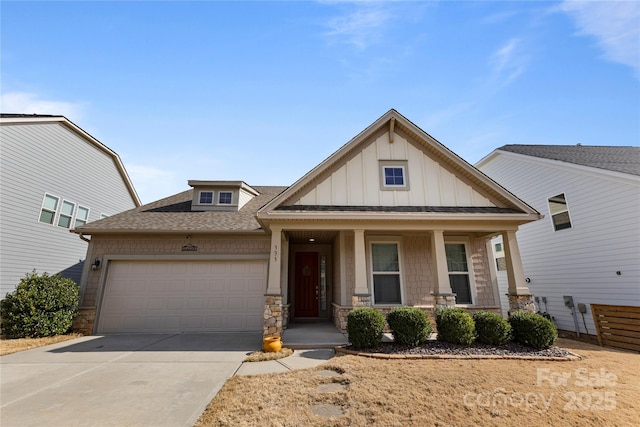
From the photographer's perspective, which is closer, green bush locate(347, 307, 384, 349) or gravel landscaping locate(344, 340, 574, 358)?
gravel landscaping locate(344, 340, 574, 358)

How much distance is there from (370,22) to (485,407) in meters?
8.53

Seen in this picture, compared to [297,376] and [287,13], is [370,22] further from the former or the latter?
[297,376]

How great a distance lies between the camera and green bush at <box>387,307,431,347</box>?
636 cm

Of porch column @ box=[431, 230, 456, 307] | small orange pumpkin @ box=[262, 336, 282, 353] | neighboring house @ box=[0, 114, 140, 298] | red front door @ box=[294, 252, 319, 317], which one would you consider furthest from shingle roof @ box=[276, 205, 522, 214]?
neighboring house @ box=[0, 114, 140, 298]

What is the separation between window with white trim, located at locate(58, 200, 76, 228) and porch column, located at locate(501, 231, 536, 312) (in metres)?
17.0

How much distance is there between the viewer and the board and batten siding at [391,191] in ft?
28.1

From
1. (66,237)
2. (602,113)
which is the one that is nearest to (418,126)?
(602,113)

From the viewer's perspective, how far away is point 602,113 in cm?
1025

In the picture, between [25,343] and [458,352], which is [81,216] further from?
[458,352]

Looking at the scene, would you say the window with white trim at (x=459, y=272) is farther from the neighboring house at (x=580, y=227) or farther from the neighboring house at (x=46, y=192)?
the neighboring house at (x=46, y=192)

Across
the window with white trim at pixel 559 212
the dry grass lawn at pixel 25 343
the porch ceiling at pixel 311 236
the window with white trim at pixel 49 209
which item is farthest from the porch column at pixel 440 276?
the window with white trim at pixel 49 209

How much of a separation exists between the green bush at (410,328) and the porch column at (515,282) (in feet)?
10.6

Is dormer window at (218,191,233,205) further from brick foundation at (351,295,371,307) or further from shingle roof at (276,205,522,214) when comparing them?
brick foundation at (351,295,371,307)

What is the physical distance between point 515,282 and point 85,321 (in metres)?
13.6
